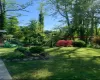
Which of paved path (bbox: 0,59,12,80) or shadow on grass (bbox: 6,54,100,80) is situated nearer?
paved path (bbox: 0,59,12,80)

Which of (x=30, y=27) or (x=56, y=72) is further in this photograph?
(x=30, y=27)

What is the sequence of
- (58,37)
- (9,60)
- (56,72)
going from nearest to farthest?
(56,72) → (9,60) → (58,37)

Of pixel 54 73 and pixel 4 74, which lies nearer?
pixel 4 74

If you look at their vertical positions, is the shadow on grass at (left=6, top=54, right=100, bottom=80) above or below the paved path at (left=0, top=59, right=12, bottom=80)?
below

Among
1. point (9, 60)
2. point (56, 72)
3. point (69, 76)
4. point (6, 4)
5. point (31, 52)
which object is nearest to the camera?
point (69, 76)

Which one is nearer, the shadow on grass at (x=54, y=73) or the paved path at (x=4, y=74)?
the paved path at (x=4, y=74)

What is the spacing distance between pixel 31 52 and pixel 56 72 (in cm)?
556

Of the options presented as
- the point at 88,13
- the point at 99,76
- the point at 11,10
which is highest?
the point at 11,10

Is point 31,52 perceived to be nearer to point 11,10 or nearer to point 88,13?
point 88,13

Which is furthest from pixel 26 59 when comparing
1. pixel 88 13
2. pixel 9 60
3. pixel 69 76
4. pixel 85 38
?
pixel 85 38

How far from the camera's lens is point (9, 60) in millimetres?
12445

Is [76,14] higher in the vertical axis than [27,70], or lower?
higher

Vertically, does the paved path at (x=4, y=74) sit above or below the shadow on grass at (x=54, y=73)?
above

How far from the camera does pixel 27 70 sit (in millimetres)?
9625
